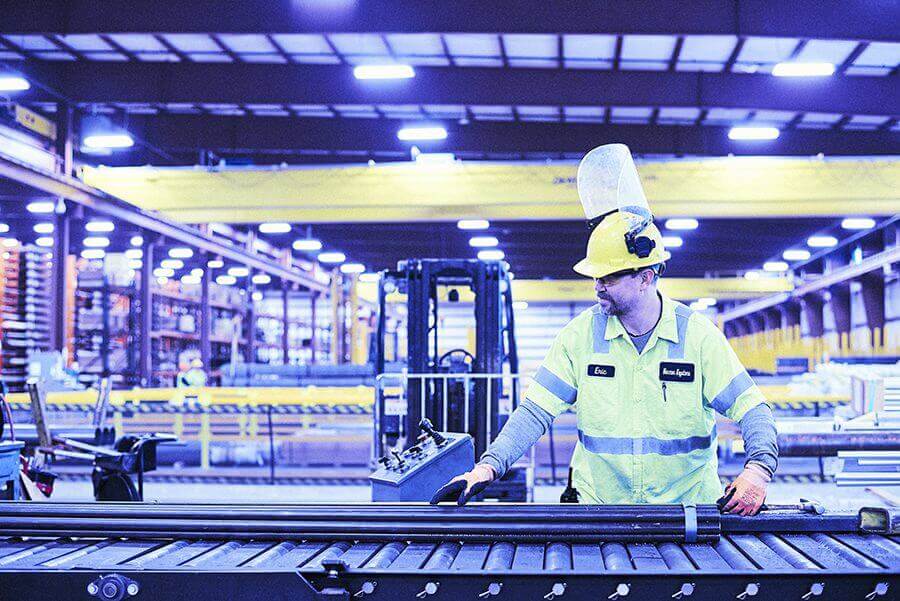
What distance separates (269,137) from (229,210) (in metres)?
2.41

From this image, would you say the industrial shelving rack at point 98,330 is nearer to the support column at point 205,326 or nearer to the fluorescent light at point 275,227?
the support column at point 205,326

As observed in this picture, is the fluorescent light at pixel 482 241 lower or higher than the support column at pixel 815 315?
higher

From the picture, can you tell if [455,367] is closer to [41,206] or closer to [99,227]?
[41,206]

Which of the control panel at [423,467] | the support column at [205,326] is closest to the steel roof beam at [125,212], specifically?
the support column at [205,326]

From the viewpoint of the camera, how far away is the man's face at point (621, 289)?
9.17ft

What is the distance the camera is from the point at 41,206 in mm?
16688

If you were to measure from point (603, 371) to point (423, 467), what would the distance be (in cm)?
74

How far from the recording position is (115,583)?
6.59ft

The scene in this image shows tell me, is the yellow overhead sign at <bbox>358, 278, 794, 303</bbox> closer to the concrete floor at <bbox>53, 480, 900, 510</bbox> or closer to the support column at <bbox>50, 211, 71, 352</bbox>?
the support column at <bbox>50, 211, 71, 352</bbox>

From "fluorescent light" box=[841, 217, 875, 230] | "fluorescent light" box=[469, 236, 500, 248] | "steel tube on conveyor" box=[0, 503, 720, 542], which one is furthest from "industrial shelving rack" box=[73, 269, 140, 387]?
"fluorescent light" box=[841, 217, 875, 230]

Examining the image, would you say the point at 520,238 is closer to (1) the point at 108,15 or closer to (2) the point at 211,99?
(2) the point at 211,99

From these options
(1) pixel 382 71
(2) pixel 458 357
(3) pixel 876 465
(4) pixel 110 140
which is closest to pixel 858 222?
(1) pixel 382 71

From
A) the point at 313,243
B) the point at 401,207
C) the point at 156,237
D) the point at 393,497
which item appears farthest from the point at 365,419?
the point at 313,243

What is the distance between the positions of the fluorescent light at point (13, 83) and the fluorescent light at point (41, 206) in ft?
9.01
